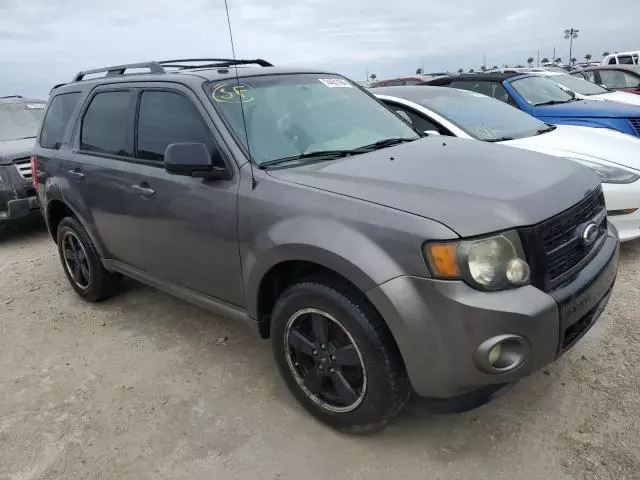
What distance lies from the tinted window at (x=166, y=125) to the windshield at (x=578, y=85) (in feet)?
26.2

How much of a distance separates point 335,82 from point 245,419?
231 centimetres

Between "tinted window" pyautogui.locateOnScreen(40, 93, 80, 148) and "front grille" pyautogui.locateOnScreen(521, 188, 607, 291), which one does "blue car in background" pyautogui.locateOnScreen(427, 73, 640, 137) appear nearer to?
"front grille" pyautogui.locateOnScreen(521, 188, 607, 291)

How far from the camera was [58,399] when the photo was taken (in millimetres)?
3254

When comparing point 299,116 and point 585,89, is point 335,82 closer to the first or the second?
point 299,116

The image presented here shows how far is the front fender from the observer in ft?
7.50

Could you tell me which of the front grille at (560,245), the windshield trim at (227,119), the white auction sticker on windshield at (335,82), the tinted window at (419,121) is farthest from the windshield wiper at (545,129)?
the front grille at (560,245)

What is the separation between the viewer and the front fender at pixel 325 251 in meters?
2.29

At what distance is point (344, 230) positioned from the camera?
2396 mm

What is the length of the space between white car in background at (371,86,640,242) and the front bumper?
254 cm

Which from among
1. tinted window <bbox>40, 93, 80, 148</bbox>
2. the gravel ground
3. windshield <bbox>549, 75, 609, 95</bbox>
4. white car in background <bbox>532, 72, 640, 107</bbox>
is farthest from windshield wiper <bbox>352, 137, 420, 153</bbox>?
windshield <bbox>549, 75, 609, 95</bbox>

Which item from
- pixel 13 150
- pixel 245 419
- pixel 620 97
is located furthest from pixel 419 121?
pixel 620 97

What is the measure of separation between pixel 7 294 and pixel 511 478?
4.71 metres

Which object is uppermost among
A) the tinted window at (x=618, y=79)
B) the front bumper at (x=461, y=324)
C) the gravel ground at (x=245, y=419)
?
the tinted window at (x=618, y=79)

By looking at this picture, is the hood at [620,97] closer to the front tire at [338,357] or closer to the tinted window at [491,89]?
the tinted window at [491,89]
